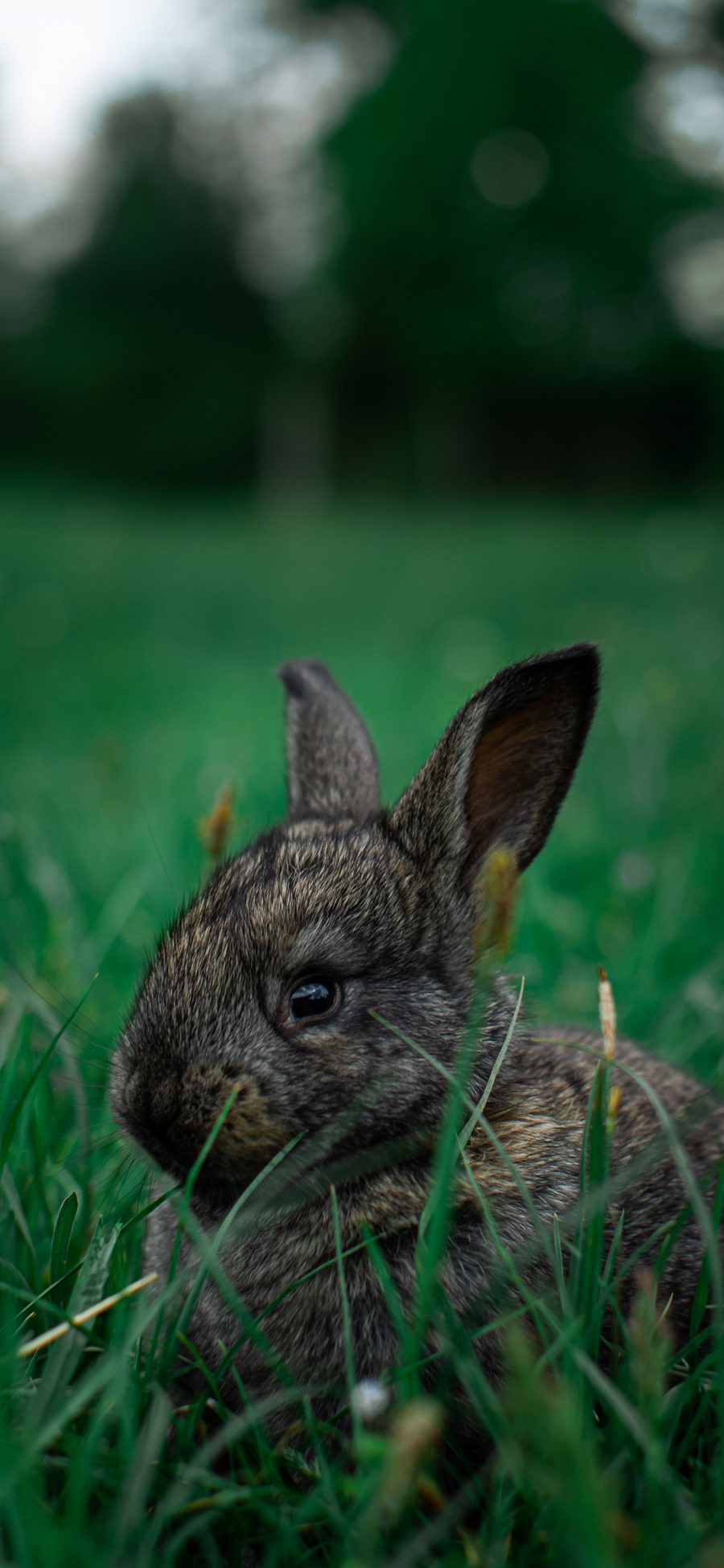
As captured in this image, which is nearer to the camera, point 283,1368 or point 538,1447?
point 538,1447

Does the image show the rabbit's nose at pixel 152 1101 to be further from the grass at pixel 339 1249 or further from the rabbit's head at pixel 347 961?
the grass at pixel 339 1249

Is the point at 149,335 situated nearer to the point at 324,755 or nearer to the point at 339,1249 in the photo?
the point at 324,755

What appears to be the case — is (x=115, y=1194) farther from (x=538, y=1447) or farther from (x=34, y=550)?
(x=34, y=550)

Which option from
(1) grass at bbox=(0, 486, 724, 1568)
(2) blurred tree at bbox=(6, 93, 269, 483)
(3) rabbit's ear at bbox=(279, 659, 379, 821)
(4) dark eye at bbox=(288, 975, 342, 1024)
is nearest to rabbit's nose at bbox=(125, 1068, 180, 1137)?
(1) grass at bbox=(0, 486, 724, 1568)

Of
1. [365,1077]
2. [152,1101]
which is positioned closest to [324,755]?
[365,1077]

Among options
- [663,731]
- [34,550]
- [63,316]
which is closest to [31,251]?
[63,316]

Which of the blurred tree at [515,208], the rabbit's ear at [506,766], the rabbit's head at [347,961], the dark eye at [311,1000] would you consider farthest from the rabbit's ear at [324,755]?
the blurred tree at [515,208]
